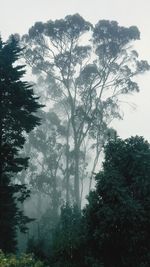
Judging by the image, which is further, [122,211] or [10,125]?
[10,125]

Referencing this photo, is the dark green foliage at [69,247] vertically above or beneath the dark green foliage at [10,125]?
beneath

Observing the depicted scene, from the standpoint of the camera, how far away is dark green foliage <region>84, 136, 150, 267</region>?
15.6 m

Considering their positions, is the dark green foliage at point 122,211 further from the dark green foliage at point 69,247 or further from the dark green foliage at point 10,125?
the dark green foliage at point 10,125

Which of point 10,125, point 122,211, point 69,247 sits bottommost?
point 69,247

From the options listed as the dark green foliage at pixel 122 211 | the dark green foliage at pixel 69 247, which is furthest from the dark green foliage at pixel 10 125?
the dark green foliage at pixel 122 211

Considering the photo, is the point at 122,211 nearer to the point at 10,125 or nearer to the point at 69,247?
the point at 69,247

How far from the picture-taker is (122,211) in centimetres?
1539

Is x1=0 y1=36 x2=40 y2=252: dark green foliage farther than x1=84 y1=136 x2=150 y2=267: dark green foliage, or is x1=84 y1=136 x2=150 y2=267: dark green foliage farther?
x1=0 y1=36 x2=40 y2=252: dark green foliage

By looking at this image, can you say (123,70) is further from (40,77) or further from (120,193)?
(120,193)

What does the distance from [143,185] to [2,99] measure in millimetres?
7785

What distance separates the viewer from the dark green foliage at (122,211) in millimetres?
15570

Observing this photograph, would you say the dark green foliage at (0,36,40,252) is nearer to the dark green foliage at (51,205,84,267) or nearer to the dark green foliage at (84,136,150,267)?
the dark green foliage at (51,205,84,267)

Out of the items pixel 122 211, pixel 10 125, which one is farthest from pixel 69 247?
pixel 10 125

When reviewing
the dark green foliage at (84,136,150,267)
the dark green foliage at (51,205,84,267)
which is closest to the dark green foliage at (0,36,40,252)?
the dark green foliage at (51,205,84,267)
